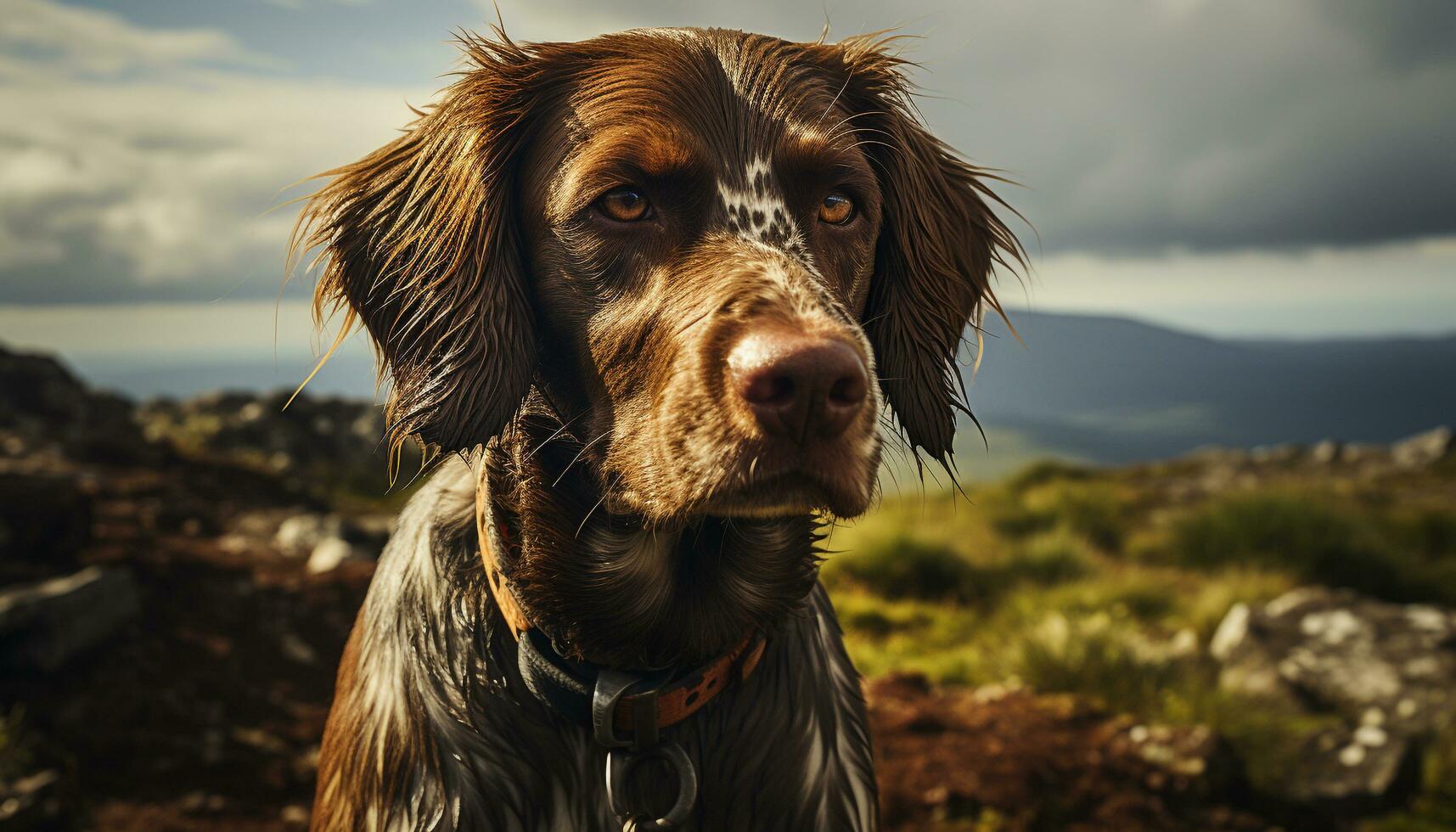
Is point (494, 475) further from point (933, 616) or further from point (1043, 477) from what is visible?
point (1043, 477)

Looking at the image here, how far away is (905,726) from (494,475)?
3378 millimetres

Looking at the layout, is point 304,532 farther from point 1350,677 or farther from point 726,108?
point 1350,677

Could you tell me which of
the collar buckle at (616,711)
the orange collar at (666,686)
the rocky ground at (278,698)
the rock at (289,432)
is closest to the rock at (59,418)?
the rock at (289,432)

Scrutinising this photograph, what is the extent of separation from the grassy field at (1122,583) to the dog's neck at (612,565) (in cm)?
20

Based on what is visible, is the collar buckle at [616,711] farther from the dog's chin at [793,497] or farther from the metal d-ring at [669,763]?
the dog's chin at [793,497]

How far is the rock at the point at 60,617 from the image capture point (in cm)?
458

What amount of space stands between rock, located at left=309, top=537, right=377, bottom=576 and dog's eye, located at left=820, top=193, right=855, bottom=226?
5.53m

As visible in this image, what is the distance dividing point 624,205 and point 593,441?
0.49 meters

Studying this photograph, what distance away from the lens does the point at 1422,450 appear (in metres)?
19.5

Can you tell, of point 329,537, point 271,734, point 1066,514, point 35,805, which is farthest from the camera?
point 1066,514

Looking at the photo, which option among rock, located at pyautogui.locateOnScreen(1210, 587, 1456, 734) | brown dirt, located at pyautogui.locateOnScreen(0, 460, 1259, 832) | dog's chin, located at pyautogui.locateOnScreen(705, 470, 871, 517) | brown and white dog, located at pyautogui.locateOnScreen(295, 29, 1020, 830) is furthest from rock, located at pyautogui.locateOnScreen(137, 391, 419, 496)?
dog's chin, located at pyautogui.locateOnScreen(705, 470, 871, 517)

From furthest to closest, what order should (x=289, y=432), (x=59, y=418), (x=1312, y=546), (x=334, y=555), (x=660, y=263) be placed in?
1. (x=289, y=432)
2. (x=59, y=418)
3. (x=1312, y=546)
4. (x=334, y=555)
5. (x=660, y=263)

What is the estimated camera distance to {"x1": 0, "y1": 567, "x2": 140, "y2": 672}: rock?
4.58m

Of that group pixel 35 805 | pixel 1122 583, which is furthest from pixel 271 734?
pixel 1122 583
